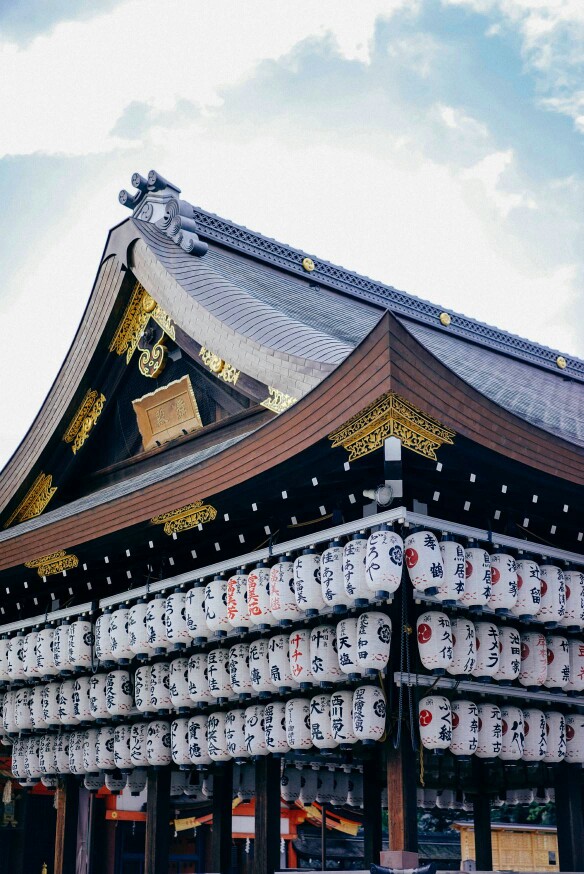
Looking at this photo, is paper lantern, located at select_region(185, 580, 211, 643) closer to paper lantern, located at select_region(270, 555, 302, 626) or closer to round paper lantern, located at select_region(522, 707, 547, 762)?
paper lantern, located at select_region(270, 555, 302, 626)

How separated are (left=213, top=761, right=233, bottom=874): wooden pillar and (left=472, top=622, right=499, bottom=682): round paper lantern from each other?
3.82 metres

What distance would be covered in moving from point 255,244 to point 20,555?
21.8 feet

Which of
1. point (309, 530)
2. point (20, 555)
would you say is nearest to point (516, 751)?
point (309, 530)

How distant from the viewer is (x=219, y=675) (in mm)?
10922

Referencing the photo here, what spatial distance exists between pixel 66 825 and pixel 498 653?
22.0ft

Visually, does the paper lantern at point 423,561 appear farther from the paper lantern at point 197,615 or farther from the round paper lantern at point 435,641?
the paper lantern at point 197,615

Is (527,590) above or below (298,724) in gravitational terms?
above

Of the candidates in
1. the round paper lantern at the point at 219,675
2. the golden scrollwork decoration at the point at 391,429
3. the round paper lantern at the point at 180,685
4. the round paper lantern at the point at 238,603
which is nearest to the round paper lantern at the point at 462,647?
the golden scrollwork decoration at the point at 391,429

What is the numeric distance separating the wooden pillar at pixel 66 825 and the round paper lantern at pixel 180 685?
2901 mm

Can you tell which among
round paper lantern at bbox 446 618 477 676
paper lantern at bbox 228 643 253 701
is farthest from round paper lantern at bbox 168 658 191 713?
round paper lantern at bbox 446 618 477 676

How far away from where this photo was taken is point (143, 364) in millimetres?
13602

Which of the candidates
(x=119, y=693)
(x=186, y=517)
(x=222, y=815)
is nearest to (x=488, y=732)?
(x=186, y=517)

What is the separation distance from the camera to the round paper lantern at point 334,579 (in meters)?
9.28

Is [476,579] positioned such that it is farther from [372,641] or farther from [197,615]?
[197,615]
